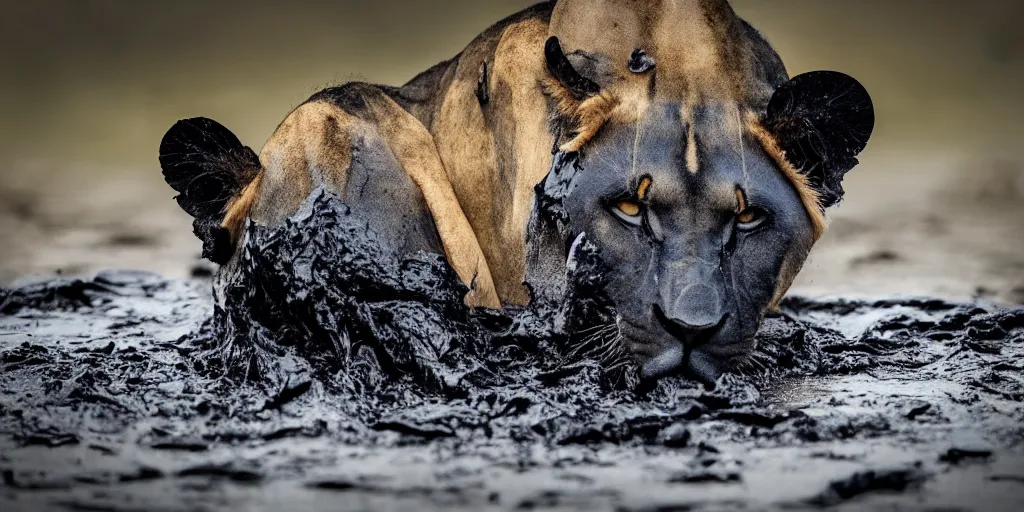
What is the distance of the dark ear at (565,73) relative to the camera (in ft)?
21.0

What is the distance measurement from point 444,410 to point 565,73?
62.6 inches

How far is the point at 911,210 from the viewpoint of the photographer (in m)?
12.0

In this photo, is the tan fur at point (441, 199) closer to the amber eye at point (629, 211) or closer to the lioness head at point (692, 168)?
the lioness head at point (692, 168)

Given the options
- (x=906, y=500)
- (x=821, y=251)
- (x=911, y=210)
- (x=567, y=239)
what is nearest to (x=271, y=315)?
(x=567, y=239)

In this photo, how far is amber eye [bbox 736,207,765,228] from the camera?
6.37 metres

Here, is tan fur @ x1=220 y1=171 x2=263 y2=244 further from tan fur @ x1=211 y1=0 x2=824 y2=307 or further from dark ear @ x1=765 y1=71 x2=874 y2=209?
dark ear @ x1=765 y1=71 x2=874 y2=209

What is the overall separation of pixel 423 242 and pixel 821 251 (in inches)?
203

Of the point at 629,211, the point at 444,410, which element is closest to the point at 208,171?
the point at 444,410

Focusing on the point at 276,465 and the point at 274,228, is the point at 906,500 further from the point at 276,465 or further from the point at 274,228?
the point at 274,228

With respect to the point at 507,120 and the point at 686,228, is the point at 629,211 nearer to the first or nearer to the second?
the point at 686,228

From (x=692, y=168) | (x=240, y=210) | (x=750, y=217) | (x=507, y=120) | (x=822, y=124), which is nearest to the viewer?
(x=692, y=168)

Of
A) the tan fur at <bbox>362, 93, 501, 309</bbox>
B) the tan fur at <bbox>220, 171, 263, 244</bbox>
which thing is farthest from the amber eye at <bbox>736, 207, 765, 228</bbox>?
the tan fur at <bbox>220, 171, 263, 244</bbox>

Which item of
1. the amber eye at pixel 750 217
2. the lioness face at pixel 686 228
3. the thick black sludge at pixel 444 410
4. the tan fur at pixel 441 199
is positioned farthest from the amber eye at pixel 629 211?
the tan fur at pixel 441 199

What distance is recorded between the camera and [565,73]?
21.1 ft
